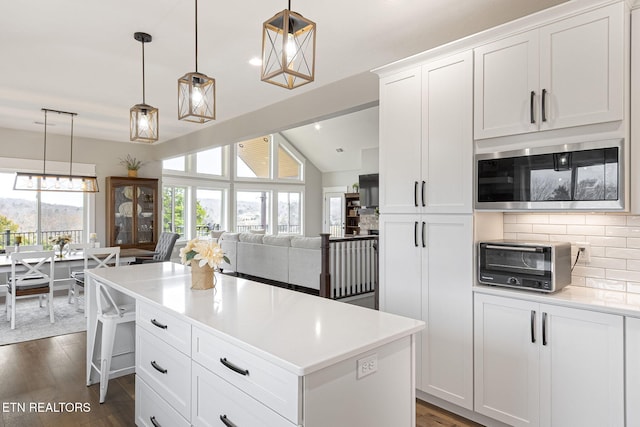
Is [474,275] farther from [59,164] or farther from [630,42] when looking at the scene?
[59,164]

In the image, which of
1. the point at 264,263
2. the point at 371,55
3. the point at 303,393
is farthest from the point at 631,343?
the point at 264,263

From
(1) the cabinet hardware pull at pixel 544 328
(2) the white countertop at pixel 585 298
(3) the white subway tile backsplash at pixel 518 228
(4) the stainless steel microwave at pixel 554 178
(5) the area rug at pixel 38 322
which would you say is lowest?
(5) the area rug at pixel 38 322

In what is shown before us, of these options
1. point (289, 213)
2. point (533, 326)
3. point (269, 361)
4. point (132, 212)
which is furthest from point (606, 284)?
point (289, 213)

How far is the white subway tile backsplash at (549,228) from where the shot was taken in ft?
7.97

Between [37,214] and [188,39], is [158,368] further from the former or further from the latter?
[37,214]

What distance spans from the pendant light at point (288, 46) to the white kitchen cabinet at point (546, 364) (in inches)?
68.2

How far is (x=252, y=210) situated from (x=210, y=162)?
1.91 meters

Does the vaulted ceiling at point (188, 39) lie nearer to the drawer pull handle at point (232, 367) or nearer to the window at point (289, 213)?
the drawer pull handle at point (232, 367)

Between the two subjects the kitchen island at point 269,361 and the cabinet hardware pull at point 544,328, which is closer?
the kitchen island at point 269,361

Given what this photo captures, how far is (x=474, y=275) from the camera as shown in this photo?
2.39 meters

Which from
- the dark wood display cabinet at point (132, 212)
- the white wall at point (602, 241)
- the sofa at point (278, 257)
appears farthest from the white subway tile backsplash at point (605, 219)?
the dark wood display cabinet at point (132, 212)

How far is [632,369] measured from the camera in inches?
70.5

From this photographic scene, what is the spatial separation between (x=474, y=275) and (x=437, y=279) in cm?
26

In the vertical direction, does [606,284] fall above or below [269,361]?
above
